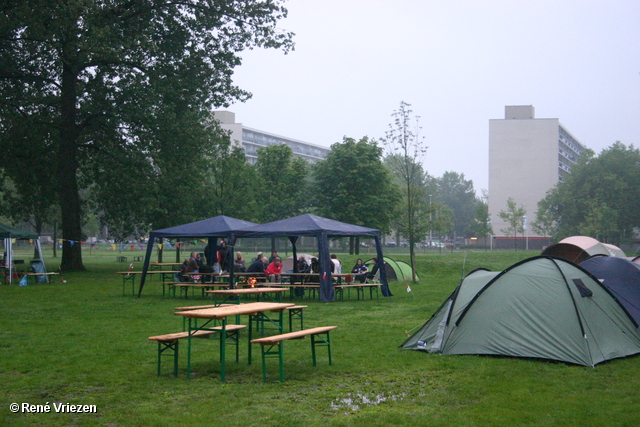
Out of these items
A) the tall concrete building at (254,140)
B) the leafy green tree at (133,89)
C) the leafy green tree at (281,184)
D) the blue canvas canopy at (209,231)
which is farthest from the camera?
the tall concrete building at (254,140)

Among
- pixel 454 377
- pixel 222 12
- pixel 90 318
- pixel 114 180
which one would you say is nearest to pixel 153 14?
pixel 222 12

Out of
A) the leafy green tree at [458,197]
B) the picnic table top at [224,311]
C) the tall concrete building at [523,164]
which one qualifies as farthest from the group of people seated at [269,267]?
the leafy green tree at [458,197]

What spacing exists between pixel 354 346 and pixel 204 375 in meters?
3.07

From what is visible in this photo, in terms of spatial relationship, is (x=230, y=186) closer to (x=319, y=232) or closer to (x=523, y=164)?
(x=319, y=232)

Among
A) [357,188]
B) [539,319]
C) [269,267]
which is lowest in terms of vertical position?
[539,319]

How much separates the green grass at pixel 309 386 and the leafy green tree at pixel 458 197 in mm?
98890

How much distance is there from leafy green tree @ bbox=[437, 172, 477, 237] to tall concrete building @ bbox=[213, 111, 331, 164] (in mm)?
24282

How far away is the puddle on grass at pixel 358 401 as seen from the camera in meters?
6.52

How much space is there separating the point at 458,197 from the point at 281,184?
69.2 meters

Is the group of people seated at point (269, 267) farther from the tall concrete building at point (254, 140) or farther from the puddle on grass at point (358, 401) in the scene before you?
the tall concrete building at point (254, 140)

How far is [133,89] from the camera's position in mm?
24984

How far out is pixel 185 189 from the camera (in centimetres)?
2822

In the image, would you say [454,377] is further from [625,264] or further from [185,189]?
[185,189]

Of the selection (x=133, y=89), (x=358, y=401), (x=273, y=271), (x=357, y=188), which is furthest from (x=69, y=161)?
(x=357, y=188)
